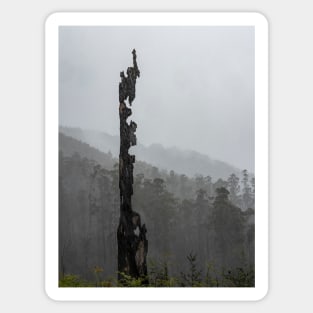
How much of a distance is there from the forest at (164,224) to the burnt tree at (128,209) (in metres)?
0.05

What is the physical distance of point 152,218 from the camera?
12.0 feet

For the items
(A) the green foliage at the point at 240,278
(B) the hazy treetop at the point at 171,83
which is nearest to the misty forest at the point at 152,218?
(A) the green foliage at the point at 240,278

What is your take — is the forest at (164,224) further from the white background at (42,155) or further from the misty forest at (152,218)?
the white background at (42,155)

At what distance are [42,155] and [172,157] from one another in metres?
1.03

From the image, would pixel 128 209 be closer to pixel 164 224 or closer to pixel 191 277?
pixel 164 224

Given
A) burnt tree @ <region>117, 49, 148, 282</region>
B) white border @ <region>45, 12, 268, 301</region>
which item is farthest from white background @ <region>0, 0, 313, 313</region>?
burnt tree @ <region>117, 49, 148, 282</region>

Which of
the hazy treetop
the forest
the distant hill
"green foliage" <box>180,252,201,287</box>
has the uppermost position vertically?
the hazy treetop

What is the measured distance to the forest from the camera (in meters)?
3.62

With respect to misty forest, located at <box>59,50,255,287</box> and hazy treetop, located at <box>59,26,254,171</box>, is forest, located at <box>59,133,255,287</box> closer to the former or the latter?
misty forest, located at <box>59,50,255,287</box>

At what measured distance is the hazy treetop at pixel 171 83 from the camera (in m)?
3.67

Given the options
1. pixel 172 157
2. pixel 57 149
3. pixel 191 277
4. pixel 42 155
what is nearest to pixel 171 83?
pixel 172 157

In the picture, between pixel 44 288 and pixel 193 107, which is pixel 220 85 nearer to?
pixel 193 107
